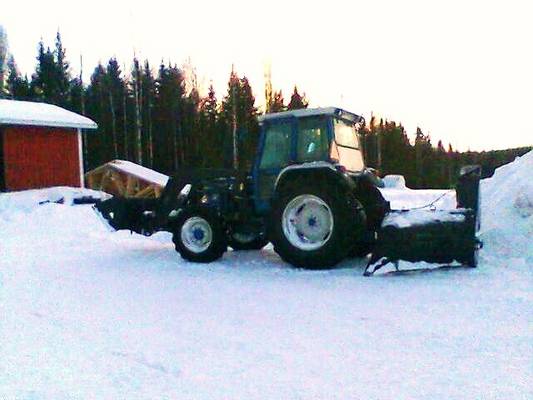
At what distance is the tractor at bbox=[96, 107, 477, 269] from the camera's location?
23.7 ft

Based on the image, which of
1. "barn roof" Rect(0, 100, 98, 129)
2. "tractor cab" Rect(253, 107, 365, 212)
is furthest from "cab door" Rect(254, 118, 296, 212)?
"barn roof" Rect(0, 100, 98, 129)

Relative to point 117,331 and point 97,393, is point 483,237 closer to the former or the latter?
point 117,331

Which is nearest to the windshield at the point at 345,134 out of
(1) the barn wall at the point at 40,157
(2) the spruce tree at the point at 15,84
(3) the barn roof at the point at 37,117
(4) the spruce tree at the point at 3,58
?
(3) the barn roof at the point at 37,117

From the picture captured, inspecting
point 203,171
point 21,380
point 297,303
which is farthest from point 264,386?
point 203,171

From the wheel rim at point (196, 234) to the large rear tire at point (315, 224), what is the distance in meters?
1.07

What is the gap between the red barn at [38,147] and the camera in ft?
60.0

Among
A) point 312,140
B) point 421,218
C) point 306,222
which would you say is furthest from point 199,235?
point 421,218

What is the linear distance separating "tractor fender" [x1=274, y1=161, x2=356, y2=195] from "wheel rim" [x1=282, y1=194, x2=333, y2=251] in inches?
10.9

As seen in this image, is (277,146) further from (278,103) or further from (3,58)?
(3,58)

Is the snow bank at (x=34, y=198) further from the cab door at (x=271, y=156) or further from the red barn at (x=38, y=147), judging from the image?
the cab door at (x=271, y=156)

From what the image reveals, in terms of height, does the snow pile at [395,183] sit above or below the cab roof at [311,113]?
below

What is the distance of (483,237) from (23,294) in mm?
5624

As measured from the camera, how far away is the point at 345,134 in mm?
8195

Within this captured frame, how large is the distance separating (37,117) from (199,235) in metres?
12.9
